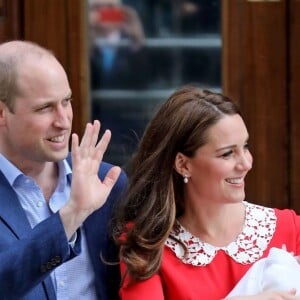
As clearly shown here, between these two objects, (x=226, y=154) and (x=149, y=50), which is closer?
(x=226, y=154)

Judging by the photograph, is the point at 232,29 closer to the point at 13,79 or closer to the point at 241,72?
the point at 241,72

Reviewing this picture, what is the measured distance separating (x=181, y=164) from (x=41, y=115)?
1.26 ft

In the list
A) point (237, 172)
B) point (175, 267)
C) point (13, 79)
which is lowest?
point (175, 267)

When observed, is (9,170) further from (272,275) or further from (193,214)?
(272,275)

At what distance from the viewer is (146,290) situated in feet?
8.91

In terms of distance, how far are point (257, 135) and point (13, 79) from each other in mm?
1204

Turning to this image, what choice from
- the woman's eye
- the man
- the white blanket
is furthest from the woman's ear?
the white blanket

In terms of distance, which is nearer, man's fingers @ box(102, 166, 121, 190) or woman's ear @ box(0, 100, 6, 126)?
man's fingers @ box(102, 166, 121, 190)

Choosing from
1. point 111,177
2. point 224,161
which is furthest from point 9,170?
point 224,161

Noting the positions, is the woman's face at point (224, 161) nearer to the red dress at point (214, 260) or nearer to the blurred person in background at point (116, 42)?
the red dress at point (214, 260)

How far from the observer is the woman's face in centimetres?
276

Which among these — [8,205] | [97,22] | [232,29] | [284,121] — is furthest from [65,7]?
[8,205]

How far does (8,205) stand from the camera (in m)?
2.81

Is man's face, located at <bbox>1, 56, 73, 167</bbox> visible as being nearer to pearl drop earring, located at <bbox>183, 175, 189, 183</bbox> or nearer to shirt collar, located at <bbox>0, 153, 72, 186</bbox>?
shirt collar, located at <bbox>0, 153, 72, 186</bbox>
